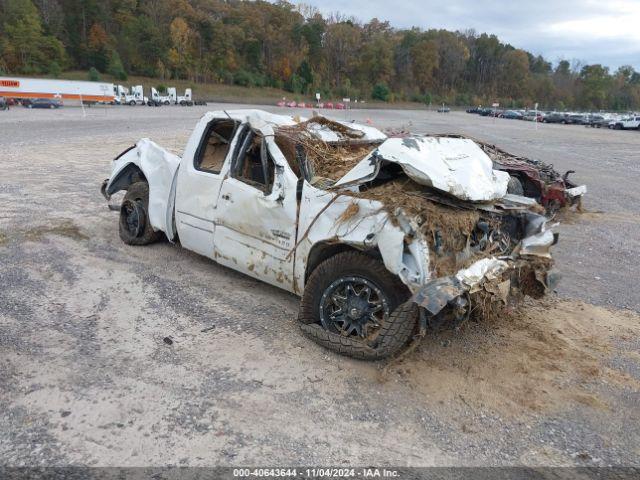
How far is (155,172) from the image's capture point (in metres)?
6.09

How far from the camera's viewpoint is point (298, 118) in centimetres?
557

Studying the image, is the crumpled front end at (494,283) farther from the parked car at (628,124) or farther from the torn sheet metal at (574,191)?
the parked car at (628,124)

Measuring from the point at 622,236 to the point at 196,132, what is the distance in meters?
7.08

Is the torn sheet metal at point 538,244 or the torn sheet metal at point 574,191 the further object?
the torn sheet metal at point 574,191

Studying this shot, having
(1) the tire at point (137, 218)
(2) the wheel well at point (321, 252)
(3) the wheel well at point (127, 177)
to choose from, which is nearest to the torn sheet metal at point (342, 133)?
(2) the wheel well at point (321, 252)

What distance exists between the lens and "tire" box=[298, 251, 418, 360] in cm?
380

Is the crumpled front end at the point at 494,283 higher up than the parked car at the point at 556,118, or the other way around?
the parked car at the point at 556,118

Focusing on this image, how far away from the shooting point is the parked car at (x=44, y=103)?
44.2 m

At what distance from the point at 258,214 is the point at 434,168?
1.64 m

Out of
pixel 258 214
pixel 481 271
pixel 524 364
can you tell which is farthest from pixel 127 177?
pixel 524 364

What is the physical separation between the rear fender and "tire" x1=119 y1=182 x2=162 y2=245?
0.63 ft

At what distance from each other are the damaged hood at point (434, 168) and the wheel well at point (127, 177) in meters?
3.54

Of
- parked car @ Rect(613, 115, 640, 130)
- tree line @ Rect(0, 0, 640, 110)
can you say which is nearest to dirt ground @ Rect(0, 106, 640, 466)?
parked car @ Rect(613, 115, 640, 130)

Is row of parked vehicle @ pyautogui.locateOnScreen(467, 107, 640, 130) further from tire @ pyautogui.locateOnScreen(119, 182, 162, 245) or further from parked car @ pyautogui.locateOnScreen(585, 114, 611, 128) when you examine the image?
tire @ pyautogui.locateOnScreen(119, 182, 162, 245)
